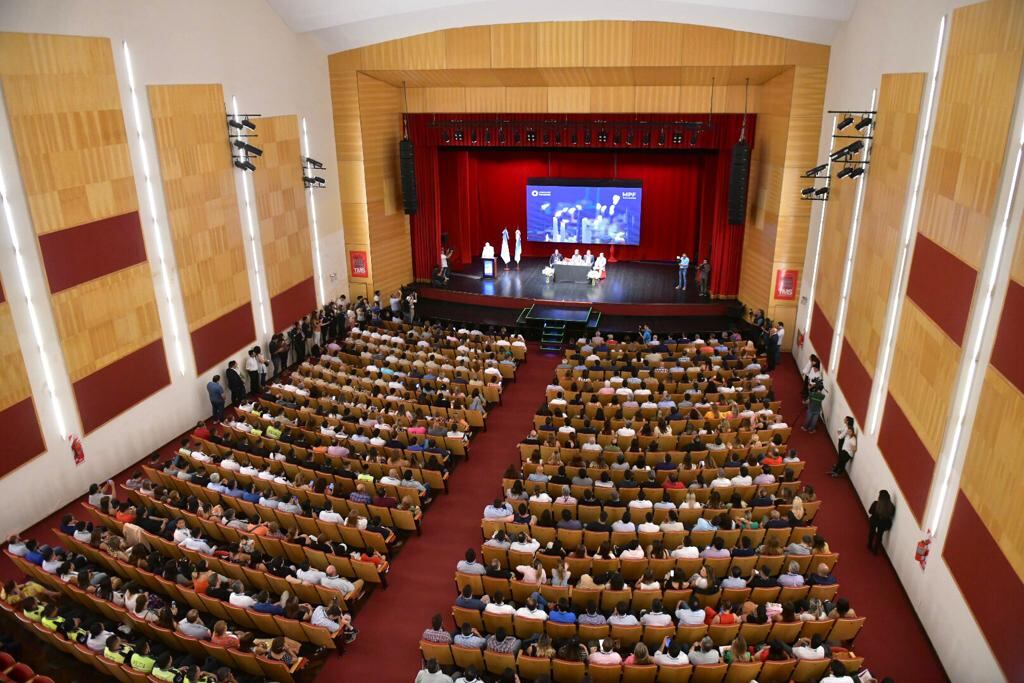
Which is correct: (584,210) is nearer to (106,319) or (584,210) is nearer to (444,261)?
(444,261)

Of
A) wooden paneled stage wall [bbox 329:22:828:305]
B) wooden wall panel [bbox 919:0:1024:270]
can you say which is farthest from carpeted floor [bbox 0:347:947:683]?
wooden paneled stage wall [bbox 329:22:828:305]

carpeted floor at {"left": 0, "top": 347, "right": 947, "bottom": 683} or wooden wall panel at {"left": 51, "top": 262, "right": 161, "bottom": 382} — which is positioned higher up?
wooden wall panel at {"left": 51, "top": 262, "right": 161, "bottom": 382}

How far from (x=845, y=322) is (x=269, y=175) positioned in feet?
38.6

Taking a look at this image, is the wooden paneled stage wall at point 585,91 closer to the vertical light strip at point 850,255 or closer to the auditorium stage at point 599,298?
the auditorium stage at point 599,298

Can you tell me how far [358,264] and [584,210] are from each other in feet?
22.9

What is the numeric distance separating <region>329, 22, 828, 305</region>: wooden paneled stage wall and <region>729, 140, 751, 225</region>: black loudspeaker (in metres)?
0.48

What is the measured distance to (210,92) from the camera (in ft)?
42.8

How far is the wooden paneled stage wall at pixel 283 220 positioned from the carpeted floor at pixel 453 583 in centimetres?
633

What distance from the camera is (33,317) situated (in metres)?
Result: 9.72

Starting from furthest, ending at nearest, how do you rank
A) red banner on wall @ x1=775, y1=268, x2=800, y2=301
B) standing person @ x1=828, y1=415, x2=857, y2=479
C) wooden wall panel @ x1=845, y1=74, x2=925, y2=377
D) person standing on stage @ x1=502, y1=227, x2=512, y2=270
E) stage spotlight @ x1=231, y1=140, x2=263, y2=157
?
person standing on stage @ x1=502, y1=227, x2=512, y2=270 < red banner on wall @ x1=775, y1=268, x2=800, y2=301 < stage spotlight @ x1=231, y1=140, x2=263, y2=157 < standing person @ x1=828, y1=415, x2=857, y2=479 < wooden wall panel @ x1=845, y1=74, x2=925, y2=377

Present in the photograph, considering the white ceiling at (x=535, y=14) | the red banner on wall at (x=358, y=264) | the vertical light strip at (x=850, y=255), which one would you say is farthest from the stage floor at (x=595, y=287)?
the white ceiling at (x=535, y=14)

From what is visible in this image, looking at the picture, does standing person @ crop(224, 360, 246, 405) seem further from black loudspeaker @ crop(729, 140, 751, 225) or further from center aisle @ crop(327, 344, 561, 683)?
black loudspeaker @ crop(729, 140, 751, 225)

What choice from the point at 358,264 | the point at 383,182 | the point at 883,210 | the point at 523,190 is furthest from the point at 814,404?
the point at 523,190

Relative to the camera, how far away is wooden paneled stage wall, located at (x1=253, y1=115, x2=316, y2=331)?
587 inches
